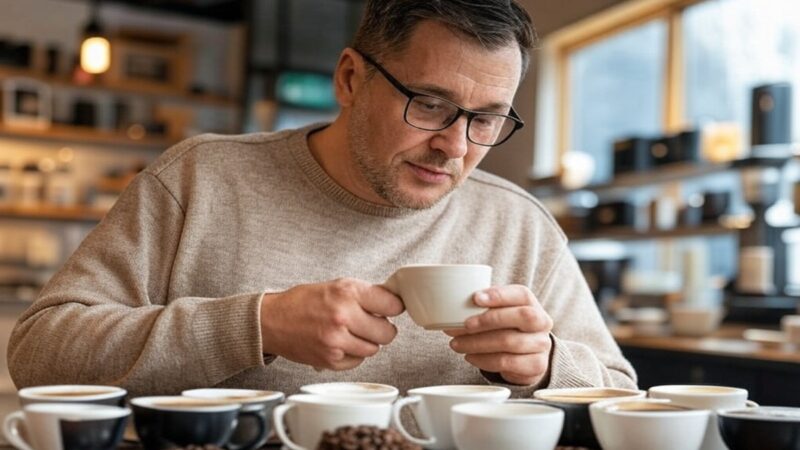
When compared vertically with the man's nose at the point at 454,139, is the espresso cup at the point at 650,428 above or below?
below

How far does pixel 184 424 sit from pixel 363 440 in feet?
0.63

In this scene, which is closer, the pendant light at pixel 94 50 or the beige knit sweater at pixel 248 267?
the beige knit sweater at pixel 248 267

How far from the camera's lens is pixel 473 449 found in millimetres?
1049

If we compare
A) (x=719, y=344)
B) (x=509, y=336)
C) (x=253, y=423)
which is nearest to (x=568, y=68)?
(x=719, y=344)

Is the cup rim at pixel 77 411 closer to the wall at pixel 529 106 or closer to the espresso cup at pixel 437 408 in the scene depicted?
the espresso cup at pixel 437 408

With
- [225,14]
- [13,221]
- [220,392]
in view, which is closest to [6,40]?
[13,221]

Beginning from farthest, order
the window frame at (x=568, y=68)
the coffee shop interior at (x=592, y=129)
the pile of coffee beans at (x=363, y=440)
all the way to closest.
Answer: the window frame at (x=568, y=68) → the coffee shop interior at (x=592, y=129) → the pile of coffee beans at (x=363, y=440)

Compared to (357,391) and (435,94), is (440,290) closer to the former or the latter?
(357,391)

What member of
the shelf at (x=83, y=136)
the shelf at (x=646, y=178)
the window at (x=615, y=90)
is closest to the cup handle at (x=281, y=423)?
the shelf at (x=646, y=178)

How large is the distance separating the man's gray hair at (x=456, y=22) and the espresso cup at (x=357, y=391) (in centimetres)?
68

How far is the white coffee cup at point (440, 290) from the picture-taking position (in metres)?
1.25

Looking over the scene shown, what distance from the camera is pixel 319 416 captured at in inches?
42.1

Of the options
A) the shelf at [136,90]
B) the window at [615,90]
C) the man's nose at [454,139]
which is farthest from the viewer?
the shelf at [136,90]

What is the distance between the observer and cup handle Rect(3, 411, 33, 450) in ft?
3.26
